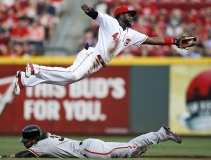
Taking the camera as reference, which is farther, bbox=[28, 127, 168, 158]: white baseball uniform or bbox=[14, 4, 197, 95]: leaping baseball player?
bbox=[14, 4, 197, 95]: leaping baseball player

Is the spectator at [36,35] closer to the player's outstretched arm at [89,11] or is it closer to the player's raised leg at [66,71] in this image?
the player's raised leg at [66,71]

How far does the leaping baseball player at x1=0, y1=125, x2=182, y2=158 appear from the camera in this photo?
27.8 ft

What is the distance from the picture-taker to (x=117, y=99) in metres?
14.6

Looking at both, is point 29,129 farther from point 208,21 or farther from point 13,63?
point 208,21

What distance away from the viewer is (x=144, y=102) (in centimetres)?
1449

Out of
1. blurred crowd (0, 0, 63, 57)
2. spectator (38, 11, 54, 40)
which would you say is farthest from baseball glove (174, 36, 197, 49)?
spectator (38, 11, 54, 40)

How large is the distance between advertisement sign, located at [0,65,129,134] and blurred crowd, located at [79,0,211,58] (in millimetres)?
1080

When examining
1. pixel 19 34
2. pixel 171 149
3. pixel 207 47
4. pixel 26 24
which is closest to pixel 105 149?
pixel 171 149

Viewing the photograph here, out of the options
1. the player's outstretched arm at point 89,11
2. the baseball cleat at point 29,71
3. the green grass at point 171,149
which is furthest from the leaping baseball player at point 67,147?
the player's outstretched arm at point 89,11

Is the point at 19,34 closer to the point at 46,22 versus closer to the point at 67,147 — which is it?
the point at 46,22

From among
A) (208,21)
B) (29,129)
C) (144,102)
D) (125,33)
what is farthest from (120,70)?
(29,129)

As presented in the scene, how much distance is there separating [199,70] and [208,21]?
101 inches

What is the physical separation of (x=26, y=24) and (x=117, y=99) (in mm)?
3438

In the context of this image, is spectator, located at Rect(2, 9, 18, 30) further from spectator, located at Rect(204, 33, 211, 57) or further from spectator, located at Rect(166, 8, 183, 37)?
spectator, located at Rect(204, 33, 211, 57)
